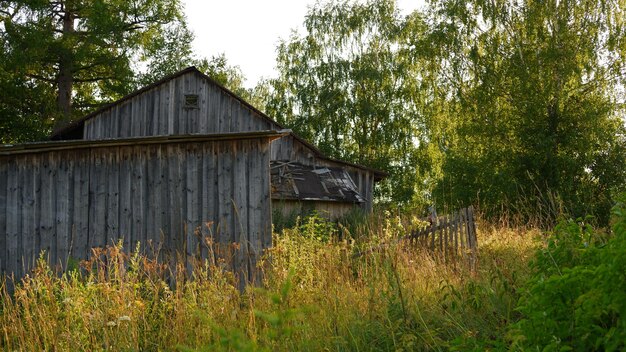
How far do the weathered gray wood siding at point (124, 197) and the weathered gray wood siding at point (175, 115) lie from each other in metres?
9.30

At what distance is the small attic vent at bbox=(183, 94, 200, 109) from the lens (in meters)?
18.9

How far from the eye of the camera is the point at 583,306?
294 cm

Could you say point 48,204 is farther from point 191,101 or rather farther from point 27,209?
point 191,101

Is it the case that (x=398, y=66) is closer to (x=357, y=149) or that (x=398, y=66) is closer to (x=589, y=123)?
(x=357, y=149)

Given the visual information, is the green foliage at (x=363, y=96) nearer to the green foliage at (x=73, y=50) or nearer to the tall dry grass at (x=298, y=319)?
the green foliage at (x=73, y=50)

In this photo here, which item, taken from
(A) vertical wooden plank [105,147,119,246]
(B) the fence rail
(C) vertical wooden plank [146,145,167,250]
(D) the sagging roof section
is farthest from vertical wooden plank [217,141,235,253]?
(D) the sagging roof section

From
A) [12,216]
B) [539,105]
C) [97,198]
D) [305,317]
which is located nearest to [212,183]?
[97,198]

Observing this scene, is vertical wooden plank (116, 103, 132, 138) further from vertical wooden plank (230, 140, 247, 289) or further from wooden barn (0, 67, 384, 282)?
vertical wooden plank (230, 140, 247, 289)

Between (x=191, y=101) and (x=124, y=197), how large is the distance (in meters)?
9.92

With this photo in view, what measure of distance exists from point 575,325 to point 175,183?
7235mm

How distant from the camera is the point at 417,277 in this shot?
19.0 ft

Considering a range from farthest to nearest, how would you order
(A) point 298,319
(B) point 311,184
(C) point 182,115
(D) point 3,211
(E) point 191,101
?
(B) point 311,184 < (E) point 191,101 < (C) point 182,115 < (D) point 3,211 < (A) point 298,319

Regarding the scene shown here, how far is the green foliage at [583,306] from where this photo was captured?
281 centimetres

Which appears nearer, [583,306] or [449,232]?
[583,306]
